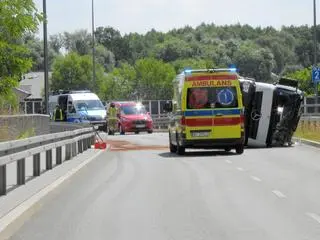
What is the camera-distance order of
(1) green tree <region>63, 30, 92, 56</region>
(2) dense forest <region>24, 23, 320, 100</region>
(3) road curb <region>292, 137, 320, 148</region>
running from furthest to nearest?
1. (1) green tree <region>63, 30, 92, 56</region>
2. (2) dense forest <region>24, 23, 320, 100</region>
3. (3) road curb <region>292, 137, 320, 148</region>

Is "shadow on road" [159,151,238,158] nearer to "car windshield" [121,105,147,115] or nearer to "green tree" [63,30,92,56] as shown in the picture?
"car windshield" [121,105,147,115]

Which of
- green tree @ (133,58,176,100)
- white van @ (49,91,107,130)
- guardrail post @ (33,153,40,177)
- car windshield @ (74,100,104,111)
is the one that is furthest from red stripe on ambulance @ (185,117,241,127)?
green tree @ (133,58,176,100)

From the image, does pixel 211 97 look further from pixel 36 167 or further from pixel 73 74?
pixel 73 74

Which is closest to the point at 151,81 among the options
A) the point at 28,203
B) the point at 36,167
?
the point at 36,167

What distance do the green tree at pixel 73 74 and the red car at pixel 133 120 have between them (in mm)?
62710

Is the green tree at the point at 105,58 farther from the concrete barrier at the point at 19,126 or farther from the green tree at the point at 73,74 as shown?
the concrete barrier at the point at 19,126

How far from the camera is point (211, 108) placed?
24.2 metres

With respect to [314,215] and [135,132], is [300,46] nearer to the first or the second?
[135,132]

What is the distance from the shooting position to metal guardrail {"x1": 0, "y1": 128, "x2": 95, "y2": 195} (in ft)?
41.6

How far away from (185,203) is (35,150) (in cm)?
405

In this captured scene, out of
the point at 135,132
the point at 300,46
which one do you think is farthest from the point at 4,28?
the point at 300,46

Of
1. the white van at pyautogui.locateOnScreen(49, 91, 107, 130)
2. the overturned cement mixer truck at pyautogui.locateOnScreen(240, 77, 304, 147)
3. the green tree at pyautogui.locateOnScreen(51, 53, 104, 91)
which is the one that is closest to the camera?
the overturned cement mixer truck at pyautogui.locateOnScreen(240, 77, 304, 147)

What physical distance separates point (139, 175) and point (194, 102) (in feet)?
22.3

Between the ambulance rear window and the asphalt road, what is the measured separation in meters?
3.13
